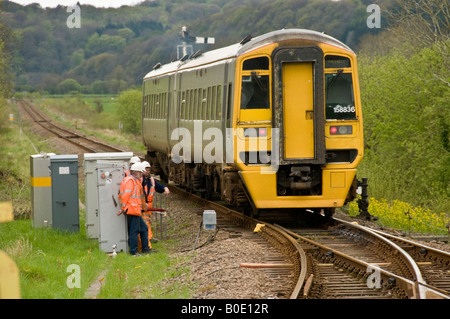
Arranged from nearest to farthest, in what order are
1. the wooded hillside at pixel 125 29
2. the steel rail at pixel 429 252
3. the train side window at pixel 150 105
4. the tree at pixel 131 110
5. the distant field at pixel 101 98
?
1. the steel rail at pixel 429 252
2. the train side window at pixel 150 105
3. the tree at pixel 131 110
4. the wooded hillside at pixel 125 29
5. the distant field at pixel 101 98

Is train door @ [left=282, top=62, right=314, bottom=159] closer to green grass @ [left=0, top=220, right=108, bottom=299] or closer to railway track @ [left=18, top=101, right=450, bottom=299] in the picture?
railway track @ [left=18, top=101, right=450, bottom=299]

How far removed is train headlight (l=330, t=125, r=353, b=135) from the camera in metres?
13.5

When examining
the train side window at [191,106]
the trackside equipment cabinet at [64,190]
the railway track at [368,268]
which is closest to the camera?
the railway track at [368,268]

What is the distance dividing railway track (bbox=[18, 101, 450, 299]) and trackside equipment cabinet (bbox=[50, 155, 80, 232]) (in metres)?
2.91

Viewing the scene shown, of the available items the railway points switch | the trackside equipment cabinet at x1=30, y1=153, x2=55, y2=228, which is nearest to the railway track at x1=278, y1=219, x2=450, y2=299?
the railway points switch

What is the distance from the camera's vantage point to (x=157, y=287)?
9.34 metres

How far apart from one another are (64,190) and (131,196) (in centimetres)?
225

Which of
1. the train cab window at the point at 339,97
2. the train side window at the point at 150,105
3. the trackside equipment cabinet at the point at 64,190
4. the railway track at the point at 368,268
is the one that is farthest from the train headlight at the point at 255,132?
the train side window at the point at 150,105

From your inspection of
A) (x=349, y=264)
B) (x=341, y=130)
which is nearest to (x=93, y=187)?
(x=341, y=130)

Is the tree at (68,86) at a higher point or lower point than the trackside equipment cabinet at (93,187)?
Result: higher

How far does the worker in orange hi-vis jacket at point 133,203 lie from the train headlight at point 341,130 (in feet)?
11.6

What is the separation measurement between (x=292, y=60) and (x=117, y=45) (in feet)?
313

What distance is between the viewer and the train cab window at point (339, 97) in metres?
13.5

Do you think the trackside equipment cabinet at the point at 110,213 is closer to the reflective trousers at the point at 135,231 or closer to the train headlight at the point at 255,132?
the reflective trousers at the point at 135,231
